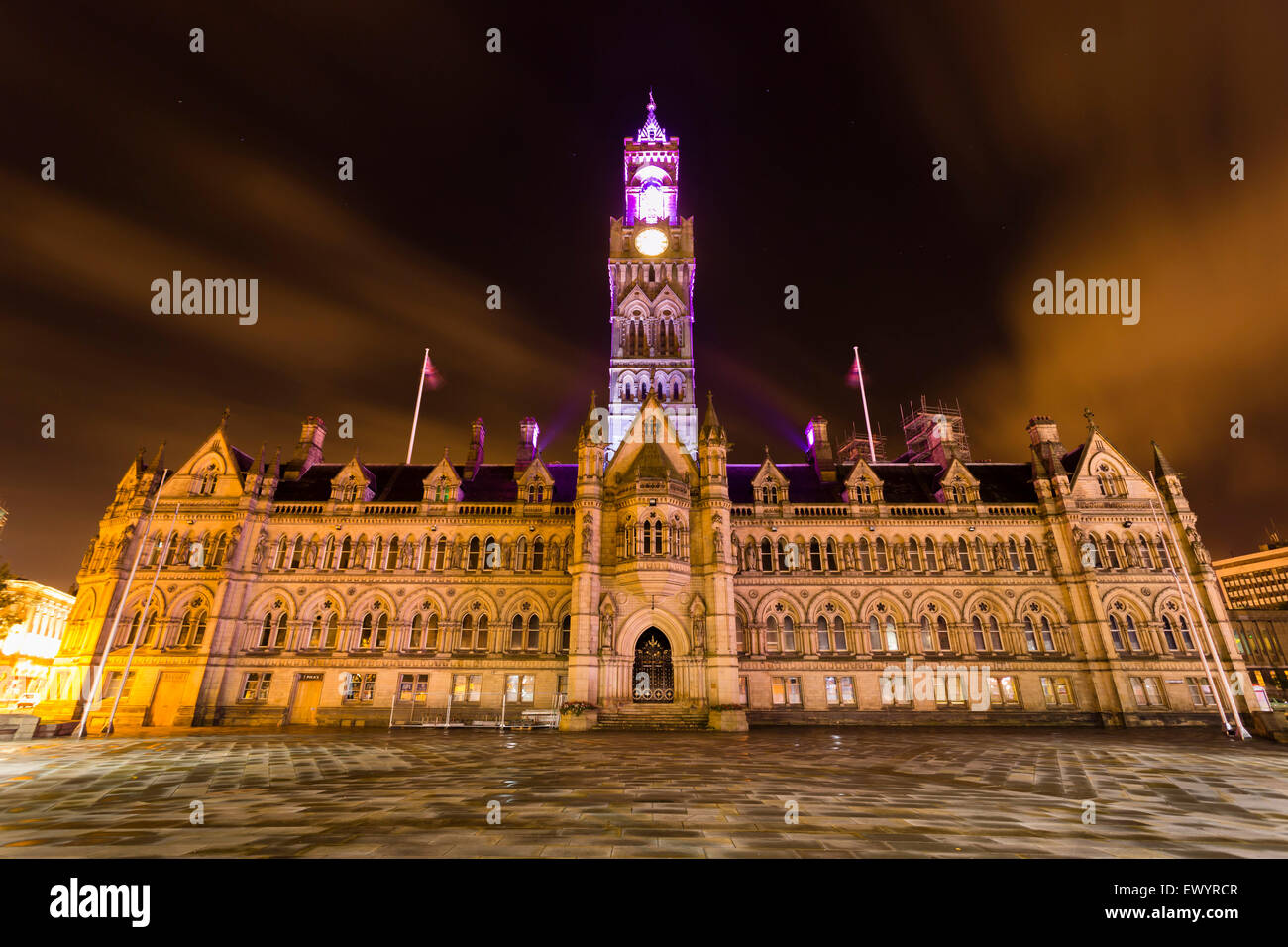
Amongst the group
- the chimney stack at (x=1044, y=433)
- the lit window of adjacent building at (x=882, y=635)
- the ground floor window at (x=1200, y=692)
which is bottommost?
the ground floor window at (x=1200, y=692)

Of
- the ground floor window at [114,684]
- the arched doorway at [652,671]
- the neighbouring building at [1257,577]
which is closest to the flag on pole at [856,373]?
the arched doorway at [652,671]

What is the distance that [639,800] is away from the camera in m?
9.88

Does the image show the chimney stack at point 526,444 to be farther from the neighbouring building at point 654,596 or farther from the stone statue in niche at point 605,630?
the stone statue in niche at point 605,630

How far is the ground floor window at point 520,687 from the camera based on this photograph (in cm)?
3158

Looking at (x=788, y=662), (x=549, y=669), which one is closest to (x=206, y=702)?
(x=549, y=669)

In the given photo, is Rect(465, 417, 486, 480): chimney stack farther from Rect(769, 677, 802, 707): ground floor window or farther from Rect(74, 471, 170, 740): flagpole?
Rect(769, 677, 802, 707): ground floor window

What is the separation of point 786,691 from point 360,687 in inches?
965

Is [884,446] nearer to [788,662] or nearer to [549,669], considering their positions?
[788,662]

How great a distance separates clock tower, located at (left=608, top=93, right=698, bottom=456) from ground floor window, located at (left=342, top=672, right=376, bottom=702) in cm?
2126

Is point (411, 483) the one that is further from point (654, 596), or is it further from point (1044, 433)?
point (1044, 433)

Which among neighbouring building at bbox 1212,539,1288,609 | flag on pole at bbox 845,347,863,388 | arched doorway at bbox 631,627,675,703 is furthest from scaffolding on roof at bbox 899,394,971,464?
neighbouring building at bbox 1212,539,1288,609

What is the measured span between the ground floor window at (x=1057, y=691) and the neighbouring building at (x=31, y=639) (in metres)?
57.4

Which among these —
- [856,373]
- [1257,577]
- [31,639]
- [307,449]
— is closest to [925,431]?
[856,373]
